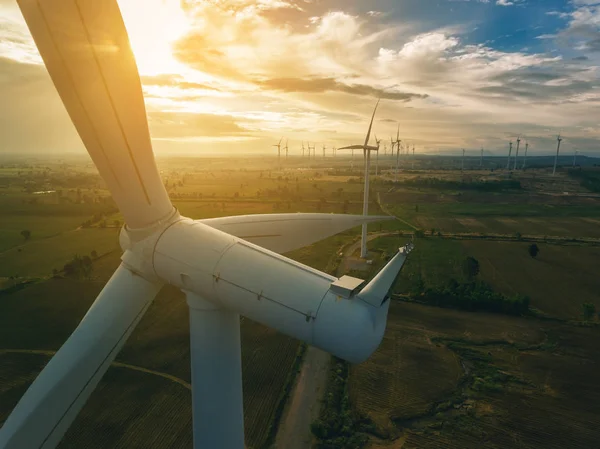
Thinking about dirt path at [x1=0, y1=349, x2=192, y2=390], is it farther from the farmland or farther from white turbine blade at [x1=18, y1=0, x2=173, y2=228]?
white turbine blade at [x1=18, y1=0, x2=173, y2=228]

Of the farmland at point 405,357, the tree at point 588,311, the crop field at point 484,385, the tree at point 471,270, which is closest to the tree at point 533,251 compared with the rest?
the farmland at point 405,357

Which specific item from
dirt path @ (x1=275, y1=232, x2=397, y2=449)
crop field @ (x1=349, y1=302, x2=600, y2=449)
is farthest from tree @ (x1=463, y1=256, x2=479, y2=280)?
dirt path @ (x1=275, y1=232, x2=397, y2=449)

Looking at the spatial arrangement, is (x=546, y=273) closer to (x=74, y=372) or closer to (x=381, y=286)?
(x=381, y=286)

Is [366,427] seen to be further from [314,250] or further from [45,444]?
[314,250]

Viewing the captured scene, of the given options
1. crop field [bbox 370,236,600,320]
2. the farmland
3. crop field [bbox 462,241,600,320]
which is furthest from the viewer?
crop field [bbox 370,236,600,320]

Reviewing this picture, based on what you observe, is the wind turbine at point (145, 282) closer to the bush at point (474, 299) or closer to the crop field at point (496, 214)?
the bush at point (474, 299)

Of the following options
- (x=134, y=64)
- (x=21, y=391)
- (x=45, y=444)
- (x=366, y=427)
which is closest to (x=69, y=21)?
(x=134, y=64)

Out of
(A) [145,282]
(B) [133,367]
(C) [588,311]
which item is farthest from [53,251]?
(C) [588,311]
